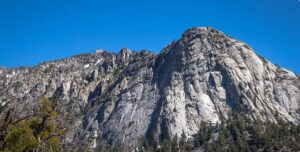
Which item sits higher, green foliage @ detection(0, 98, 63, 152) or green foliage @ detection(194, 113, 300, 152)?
green foliage @ detection(194, 113, 300, 152)

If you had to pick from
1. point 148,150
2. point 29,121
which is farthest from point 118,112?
point 29,121

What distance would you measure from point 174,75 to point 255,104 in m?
43.5

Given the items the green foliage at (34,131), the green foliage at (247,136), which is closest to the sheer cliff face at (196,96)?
the green foliage at (247,136)

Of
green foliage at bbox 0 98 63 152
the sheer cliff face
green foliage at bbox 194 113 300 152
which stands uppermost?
the sheer cliff face

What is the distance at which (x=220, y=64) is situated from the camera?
18262 centimetres

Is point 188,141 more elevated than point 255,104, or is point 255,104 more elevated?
point 255,104

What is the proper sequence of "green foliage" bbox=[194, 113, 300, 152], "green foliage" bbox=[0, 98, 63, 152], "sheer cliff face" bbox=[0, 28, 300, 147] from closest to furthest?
"green foliage" bbox=[0, 98, 63, 152] < "green foliage" bbox=[194, 113, 300, 152] < "sheer cliff face" bbox=[0, 28, 300, 147]

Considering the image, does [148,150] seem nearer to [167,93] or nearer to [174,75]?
[167,93]

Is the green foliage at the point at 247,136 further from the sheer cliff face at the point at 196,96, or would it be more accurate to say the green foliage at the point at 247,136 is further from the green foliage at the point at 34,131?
the green foliage at the point at 34,131

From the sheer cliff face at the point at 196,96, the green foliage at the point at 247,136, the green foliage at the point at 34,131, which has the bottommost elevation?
the green foliage at the point at 34,131

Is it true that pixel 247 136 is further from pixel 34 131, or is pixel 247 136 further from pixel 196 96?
pixel 34 131

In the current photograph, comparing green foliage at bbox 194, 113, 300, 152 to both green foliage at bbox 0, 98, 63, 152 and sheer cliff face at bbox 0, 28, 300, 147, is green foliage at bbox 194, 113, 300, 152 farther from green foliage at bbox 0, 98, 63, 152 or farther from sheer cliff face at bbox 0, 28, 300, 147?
green foliage at bbox 0, 98, 63, 152

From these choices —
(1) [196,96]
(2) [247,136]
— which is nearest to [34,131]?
(2) [247,136]

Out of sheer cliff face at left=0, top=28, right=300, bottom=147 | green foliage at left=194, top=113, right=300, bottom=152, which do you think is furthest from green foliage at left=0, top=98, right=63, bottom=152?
sheer cliff face at left=0, top=28, right=300, bottom=147
